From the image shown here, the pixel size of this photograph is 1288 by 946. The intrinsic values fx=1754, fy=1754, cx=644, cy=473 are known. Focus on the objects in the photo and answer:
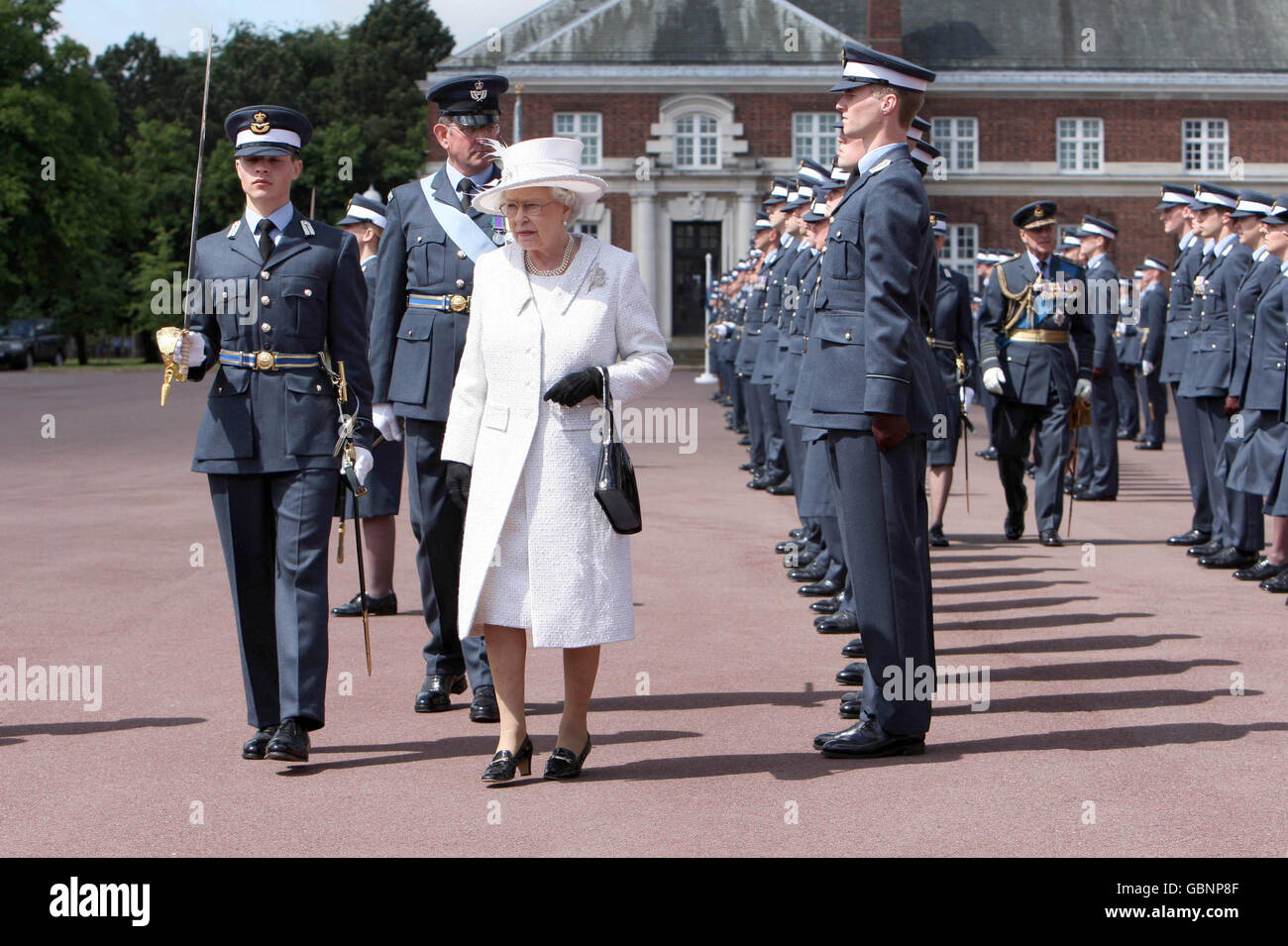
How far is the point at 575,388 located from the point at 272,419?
1.24m

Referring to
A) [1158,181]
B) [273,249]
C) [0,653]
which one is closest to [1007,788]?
[273,249]

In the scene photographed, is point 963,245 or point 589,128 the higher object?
point 589,128

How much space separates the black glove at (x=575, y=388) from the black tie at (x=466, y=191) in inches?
61.8

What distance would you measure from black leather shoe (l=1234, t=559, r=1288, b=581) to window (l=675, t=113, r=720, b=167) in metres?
48.7

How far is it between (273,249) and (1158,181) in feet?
189

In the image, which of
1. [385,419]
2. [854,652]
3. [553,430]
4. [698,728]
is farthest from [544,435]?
[854,652]

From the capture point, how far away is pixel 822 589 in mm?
10039

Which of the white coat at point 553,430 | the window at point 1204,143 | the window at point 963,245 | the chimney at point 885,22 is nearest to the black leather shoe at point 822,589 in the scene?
the white coat at point 553,430

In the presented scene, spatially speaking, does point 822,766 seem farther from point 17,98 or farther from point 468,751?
point 17,98

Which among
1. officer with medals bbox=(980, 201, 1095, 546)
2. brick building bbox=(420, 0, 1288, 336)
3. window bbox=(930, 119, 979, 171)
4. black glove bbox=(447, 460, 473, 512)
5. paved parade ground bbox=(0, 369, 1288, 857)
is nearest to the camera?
paved parade ground bbox=(0, 369, 1288, 857)

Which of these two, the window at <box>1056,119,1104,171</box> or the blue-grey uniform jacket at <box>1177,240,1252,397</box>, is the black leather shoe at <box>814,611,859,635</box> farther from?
the window at <box>1056,119,1104,171</box>

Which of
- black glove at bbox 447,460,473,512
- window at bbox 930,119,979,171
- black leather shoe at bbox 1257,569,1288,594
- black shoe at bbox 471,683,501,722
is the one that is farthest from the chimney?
black glove at bbox 447,460,473,512

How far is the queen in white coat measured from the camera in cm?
588

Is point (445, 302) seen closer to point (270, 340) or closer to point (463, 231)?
point (463, 231)
